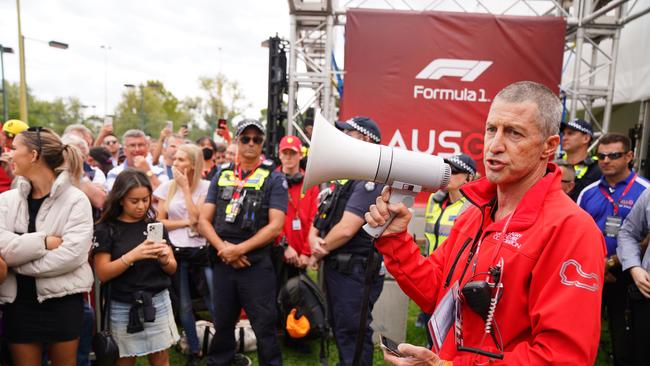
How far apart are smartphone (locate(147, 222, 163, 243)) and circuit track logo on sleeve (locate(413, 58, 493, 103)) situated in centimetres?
532

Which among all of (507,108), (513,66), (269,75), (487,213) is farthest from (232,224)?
(513,66)

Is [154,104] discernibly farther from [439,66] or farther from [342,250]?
[342,250]

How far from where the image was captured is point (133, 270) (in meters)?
2.86

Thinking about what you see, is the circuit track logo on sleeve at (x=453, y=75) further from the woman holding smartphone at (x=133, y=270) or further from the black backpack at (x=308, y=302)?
the woman holding smartphone at (x=133, y=270)

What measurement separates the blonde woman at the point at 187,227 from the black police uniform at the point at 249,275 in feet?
1.78

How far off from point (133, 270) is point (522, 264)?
8.35 feet

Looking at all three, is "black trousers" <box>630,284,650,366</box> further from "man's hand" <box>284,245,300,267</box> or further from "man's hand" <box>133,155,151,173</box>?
"man's hand" <box>133,155,151,173</box>

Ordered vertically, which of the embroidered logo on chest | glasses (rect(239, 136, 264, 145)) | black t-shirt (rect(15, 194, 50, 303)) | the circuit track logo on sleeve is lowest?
black t-shirt (rect(15, 194, 50, 303))

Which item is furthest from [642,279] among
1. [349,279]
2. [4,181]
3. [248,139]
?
[4,181]

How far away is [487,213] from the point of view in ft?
5.21

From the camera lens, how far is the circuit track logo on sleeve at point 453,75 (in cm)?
693

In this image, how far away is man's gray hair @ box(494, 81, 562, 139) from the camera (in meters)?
1.36

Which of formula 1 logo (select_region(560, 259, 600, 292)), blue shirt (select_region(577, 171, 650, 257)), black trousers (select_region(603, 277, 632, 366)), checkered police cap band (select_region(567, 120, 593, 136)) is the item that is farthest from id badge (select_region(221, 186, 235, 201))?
checkered police cap band (select_region(567, 120, 593, 136))

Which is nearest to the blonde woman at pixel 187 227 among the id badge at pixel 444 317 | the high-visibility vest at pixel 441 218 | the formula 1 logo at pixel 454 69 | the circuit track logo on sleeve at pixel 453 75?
the high-visibility vest at pixel 441 218
